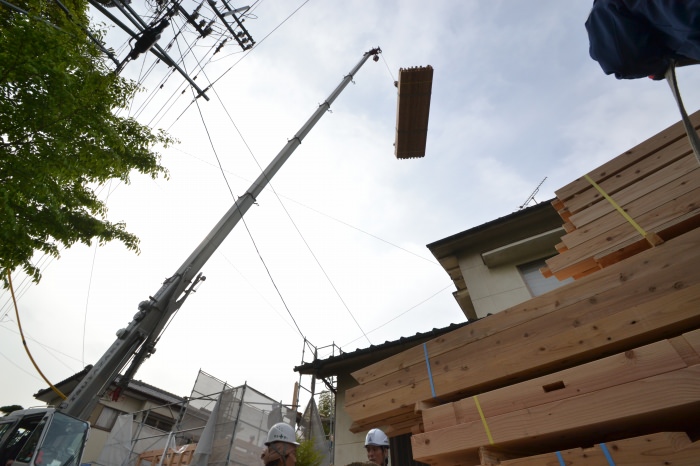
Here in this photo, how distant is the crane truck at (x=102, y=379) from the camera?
5789mm

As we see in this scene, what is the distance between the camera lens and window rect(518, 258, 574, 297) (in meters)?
7.98

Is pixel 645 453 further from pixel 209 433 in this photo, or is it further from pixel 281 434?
pixel 209 433

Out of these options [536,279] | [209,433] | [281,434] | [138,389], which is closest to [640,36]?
[281,434]

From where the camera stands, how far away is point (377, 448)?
4758mm

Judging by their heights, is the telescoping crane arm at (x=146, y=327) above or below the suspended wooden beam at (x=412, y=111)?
below

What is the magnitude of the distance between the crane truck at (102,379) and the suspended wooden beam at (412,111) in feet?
15.0

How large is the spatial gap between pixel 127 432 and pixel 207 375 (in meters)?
4.13

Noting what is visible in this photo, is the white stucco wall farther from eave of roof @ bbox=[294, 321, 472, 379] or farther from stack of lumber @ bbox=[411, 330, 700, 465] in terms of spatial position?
stack of lumber @ bbox=[411, 330, 700, 465]

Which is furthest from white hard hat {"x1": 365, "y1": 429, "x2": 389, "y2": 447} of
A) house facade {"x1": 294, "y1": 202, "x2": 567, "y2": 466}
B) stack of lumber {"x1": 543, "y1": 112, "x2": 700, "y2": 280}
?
stack of lumber {"x1": 543, "y1": 112, "x2": 700, "y2": 280}

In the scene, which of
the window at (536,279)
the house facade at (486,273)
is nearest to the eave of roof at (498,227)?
the house facade at (486,273)

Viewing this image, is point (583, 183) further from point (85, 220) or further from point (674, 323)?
point (85, 220)

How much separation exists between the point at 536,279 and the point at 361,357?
16.3ft

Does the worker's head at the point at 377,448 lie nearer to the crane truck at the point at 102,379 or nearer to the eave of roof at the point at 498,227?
the crane truck at the point at 102,379

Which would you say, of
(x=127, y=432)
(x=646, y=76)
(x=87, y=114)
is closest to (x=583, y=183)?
(x=646, y=76)
